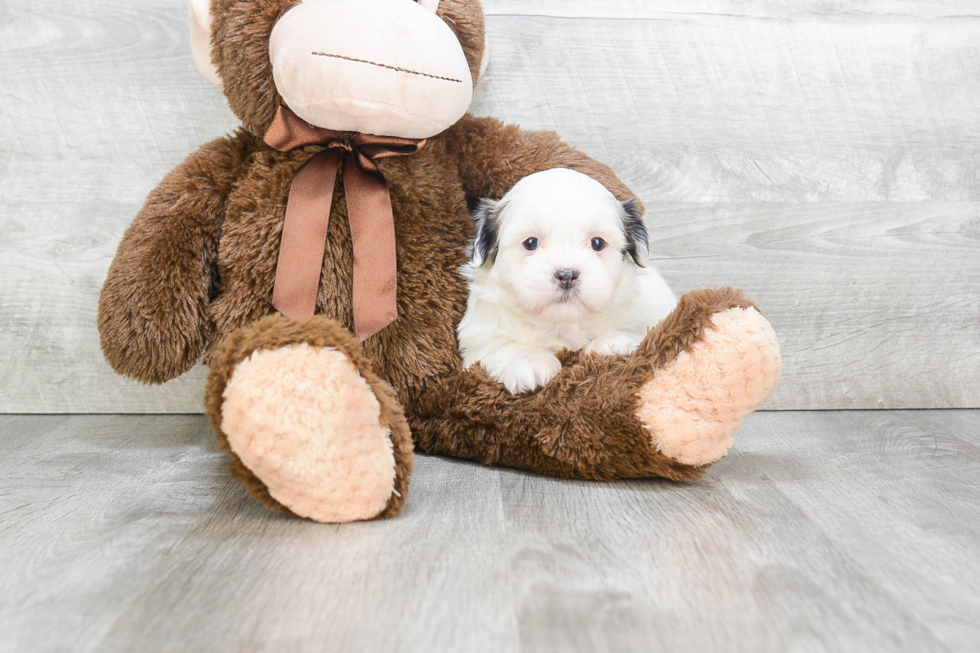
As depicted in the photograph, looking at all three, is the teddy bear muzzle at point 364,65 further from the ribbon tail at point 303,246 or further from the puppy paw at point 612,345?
the puppy paw at point 612,345

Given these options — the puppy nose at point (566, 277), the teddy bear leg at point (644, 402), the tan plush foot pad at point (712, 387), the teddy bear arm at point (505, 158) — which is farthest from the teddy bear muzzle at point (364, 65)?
the tan plush foot pad at point (712, 387)

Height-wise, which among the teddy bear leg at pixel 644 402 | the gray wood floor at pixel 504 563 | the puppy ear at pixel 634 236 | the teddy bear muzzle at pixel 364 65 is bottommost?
the gray wood floor at pixel 504 563

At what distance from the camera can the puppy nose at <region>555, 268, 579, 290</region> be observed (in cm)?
123

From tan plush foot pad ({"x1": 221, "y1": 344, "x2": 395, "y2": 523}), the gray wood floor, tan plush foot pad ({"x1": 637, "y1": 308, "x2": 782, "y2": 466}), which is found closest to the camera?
the gray wood floor

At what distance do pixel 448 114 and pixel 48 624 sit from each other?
909 mm

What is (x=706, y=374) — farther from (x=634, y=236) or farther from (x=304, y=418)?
(x=304, y=418)

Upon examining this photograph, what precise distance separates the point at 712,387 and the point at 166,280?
0.89 meters

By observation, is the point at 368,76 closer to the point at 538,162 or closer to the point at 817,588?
the point at 538,162

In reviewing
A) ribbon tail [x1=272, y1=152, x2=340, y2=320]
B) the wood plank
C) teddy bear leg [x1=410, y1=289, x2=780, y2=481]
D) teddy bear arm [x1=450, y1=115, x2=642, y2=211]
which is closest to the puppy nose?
teddy bear leg [x1=410, y1=289, x2=780, y2=481]

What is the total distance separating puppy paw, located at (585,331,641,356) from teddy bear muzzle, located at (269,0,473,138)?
47 cm

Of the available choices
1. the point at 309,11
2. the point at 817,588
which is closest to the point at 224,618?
the point at 817,588

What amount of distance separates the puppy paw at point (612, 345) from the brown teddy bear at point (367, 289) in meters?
0.04

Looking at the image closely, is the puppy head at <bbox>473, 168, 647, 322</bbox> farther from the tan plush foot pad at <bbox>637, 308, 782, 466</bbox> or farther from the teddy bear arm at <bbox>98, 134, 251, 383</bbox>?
the teddy bear arm at <bbox>98, 134, 251, 383</bbox>

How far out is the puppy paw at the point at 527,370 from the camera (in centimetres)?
131
